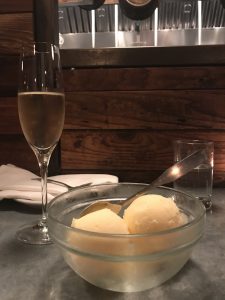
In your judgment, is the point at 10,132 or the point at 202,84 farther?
the point at 10,132

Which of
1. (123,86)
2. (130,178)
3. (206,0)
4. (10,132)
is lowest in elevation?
(130,178)

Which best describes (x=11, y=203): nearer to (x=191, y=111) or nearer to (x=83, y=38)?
(x=191, y=111)

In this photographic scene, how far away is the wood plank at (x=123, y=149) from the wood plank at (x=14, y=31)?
1.07ft

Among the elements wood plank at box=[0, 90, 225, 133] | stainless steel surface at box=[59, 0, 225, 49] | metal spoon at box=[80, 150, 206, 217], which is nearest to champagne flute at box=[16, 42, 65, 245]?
metal spoon at box=[80, 150, 206, 217]

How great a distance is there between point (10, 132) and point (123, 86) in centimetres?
39

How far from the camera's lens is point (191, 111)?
42.1 inches

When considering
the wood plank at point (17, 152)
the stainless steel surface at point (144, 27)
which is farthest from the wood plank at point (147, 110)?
the stainless steel surface at point (144, 27)

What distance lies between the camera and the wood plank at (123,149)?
3.56ft

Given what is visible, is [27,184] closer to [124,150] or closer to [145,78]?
[124,150]

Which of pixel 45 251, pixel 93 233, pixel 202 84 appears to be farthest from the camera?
pixel 202 84

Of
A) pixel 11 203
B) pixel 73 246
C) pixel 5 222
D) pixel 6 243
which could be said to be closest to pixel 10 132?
pixel 11 203

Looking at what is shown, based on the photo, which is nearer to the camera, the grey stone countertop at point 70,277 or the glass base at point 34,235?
the grey stone countertop at point 70,277

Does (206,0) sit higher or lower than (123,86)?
higher

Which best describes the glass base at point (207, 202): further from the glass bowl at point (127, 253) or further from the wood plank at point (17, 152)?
the wood plank at point (17, 152)
